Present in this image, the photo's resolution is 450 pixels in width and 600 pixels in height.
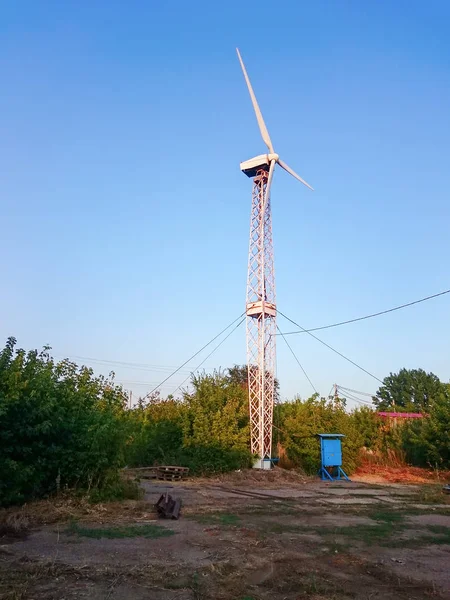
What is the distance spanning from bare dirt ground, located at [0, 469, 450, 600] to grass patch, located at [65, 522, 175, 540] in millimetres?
16

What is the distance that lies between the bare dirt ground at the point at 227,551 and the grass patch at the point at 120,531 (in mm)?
16

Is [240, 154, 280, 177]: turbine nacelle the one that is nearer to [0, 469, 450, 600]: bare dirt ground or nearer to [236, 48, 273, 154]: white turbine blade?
[236, 48, 273, 154]: white turbine blade

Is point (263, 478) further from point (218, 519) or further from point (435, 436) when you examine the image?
Result: point (218, 519)

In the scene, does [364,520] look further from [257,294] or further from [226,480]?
[257,294]

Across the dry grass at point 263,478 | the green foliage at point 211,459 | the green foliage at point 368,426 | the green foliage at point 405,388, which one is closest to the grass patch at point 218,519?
the dry grass at point 263,478

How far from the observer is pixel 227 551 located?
→ 7.01m

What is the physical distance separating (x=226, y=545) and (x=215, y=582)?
6.13 ft

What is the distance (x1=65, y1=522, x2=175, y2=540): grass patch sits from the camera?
798 cm

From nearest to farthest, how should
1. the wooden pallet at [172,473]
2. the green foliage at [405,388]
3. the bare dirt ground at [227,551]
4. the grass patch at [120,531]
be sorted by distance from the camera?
the bare dirt ground at [227,551], the grass patch at [120,531], the wooden pallet at [172,473], the green foliage at [405,388]

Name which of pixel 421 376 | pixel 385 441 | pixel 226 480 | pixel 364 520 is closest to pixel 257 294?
pixel 226 480

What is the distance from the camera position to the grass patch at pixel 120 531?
7.98m

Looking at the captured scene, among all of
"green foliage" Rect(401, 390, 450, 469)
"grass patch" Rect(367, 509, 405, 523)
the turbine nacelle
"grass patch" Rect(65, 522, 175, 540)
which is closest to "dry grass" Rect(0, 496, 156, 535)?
"grass patch" Rect(65, 522, 175, 540)

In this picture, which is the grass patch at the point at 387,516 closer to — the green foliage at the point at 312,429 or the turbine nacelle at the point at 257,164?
the green foliage at the point at 312,429

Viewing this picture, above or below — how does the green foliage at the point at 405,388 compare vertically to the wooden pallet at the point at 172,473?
above
